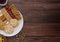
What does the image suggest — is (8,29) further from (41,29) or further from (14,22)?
(41,29)

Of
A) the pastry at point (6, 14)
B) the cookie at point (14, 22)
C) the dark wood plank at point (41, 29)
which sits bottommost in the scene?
the dark wood plank at point (41, 29)

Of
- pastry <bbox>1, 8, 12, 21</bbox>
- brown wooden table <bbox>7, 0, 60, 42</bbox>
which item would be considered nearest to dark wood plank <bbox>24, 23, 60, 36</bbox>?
brown wooden table <bbox>7, 0, 60, 42</bbox>

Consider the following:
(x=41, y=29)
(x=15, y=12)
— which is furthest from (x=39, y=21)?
(x=15, y=12)

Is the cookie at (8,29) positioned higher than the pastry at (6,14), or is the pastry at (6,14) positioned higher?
the pastry at (6,14)

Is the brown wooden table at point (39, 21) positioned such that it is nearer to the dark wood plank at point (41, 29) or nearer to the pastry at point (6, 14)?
the dark wood plank at point (41, 29)

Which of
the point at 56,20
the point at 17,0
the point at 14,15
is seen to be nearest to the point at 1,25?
the point at 14,15

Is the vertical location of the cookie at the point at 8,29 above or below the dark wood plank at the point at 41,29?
above

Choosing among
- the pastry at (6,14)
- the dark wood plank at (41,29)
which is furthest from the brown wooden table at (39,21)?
the pastry at (6,14)

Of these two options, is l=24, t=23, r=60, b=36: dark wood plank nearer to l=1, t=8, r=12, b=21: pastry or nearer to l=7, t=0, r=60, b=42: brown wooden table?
l=7, t=0, r=60, b=42: brown wooden table
